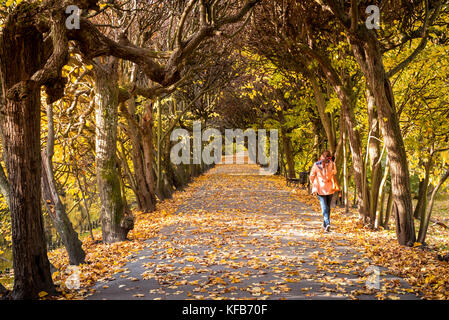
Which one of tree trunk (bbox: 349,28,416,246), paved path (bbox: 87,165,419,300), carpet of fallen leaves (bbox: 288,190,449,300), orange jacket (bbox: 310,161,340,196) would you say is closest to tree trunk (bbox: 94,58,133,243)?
paved path (bbox: 87,165,419,300)

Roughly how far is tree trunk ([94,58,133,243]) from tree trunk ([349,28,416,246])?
5900 millimetres

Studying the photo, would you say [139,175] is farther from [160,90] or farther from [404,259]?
[404,259]

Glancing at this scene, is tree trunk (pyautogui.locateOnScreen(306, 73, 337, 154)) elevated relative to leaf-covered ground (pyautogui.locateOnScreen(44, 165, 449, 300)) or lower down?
elevated

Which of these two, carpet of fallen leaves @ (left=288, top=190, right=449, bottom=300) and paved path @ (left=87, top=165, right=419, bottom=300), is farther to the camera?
paved path @ (left=87, top=165, right=419, bottom=300)

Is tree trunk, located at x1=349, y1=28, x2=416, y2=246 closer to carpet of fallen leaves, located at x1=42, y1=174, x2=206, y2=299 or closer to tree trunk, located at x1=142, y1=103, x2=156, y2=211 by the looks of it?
carpet of fallen leaves, located at x1=42, y1=174, x2=206, y2=299

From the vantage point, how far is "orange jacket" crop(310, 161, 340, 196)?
35.3 feet

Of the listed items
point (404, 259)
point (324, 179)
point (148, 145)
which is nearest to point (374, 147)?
point (324, 179)

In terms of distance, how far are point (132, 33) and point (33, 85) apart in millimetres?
10830

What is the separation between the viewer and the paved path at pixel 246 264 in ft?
19.5

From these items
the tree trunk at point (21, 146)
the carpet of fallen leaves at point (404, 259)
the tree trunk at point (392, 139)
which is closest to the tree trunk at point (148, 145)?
the carpet of fallen leaves at point (404, 259)

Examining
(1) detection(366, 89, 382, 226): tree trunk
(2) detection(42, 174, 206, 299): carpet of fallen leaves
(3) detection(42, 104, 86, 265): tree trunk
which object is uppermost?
(1) detection(366, 89, 382, 226): tree trunk

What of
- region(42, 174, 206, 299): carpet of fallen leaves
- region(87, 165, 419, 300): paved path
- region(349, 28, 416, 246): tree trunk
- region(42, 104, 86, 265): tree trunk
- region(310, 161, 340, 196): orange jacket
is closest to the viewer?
region(87, 165, 419, 300): paved path

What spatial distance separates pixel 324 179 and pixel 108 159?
549 centimetres
